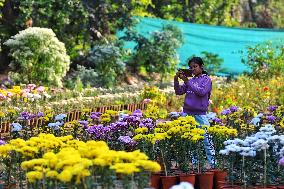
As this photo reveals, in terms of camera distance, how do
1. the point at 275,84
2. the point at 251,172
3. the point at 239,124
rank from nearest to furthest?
the point at 251,172 → the point at 239,124 → the point at 275,84

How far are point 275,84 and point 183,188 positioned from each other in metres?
12.6

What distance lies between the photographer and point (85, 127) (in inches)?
360

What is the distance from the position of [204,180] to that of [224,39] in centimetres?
1526

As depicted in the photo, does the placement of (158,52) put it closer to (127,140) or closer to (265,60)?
(265,60)

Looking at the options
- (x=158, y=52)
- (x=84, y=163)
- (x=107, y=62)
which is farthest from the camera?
(x=158, y=52)

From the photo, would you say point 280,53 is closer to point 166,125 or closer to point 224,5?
point 224,5

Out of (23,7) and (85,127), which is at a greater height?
(23,7)

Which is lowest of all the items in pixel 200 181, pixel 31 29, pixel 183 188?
pixel 200 181

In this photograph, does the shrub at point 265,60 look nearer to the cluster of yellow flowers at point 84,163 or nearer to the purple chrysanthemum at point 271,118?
the purple chrysanthemum at point 271,118

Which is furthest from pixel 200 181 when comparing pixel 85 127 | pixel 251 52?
pixel 251 52

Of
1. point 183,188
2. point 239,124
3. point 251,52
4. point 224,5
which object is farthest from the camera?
point 224,5

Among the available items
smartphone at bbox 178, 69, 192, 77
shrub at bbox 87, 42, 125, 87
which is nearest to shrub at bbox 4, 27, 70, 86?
shrub at bbox 87, 42, 125, 87

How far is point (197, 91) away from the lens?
29.7 feet

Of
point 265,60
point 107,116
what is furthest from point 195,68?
point 265,60
